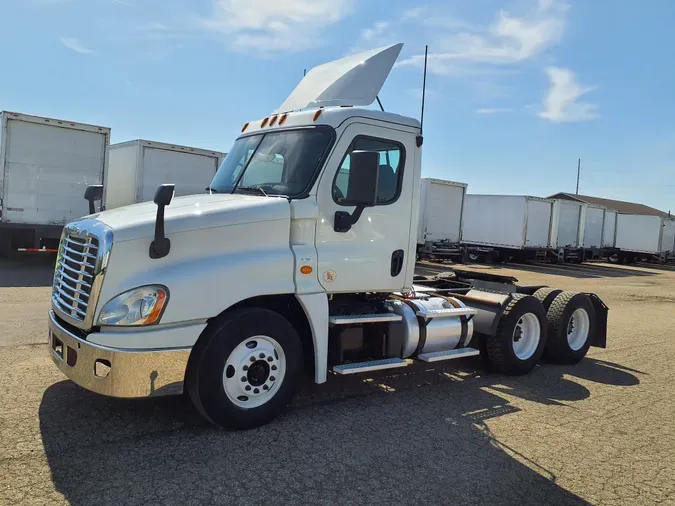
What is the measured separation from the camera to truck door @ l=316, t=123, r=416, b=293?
4.98m

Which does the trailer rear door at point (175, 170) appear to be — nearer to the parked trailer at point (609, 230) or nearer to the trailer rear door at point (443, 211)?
the trailer rear door at point (443, 211)

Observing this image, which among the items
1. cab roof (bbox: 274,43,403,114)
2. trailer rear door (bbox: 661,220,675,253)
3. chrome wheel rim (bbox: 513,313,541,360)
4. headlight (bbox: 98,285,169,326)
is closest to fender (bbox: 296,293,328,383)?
headlight (bbox: 98,285,169,326)

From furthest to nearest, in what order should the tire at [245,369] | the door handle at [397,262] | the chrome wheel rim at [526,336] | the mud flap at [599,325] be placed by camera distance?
1. the mud flap at [599,325]
2. the chrome wheel rim at [526,336]
3. the door handle at [397,262]
4. the tire at [245,369]

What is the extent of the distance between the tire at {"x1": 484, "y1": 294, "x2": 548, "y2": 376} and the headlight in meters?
4.25

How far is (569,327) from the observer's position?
784 cm

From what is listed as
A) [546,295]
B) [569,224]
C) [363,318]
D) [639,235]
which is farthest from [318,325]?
[639,235]

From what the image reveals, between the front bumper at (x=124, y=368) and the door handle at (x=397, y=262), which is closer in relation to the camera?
the front bumper at (x=124, y=368)

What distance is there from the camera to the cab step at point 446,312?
596 centimetres

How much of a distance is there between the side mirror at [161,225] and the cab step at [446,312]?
2.90 meters

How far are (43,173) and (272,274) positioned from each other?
12.7m

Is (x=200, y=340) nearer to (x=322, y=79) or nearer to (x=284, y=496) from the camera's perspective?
(x=284, y=496)

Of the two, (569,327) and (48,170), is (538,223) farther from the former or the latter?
(48,170)

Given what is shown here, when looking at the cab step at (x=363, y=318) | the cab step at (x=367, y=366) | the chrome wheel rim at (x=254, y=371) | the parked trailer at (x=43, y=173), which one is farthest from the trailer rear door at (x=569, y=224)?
the chrome wheel rim at (x=254, y=371)

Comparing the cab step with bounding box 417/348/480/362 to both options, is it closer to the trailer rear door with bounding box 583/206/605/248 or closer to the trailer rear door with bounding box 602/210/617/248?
the trailer rear door with bounding box 583/206/605/248
